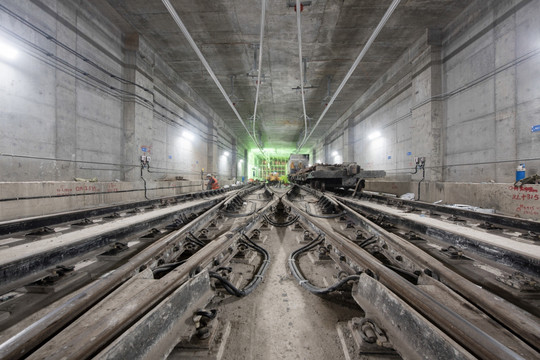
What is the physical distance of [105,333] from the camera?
80cm

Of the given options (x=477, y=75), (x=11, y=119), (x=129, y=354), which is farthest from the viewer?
(x=477, y=75)

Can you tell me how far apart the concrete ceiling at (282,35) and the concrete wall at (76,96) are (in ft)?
3.82

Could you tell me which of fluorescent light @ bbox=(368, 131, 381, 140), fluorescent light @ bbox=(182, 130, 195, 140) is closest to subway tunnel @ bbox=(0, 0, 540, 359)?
fluorescent light @ bbox=(182, 130, 195, 140)

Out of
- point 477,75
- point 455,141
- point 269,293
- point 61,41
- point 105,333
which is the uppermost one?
point 61,41

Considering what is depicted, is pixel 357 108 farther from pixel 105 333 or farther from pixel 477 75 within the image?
pixel 105 333

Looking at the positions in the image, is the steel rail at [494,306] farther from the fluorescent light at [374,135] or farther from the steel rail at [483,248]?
the fluorescent light at [374,135]

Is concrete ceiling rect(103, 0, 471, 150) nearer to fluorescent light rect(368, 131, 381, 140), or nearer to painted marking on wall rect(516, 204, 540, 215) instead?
fluorescent light rect(368, 131, 381, 140)

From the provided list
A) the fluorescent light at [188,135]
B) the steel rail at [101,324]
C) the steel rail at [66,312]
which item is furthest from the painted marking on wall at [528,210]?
the fluorescent light at [188,135]

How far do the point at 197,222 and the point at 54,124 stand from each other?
6280 millimetres

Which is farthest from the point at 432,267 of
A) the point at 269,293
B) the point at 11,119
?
the point at 11,119

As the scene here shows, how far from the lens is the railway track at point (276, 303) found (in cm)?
85

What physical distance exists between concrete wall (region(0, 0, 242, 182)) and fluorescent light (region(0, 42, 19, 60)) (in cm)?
8

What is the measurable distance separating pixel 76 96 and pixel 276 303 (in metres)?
8.69

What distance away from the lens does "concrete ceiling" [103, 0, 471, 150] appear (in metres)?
6.37
